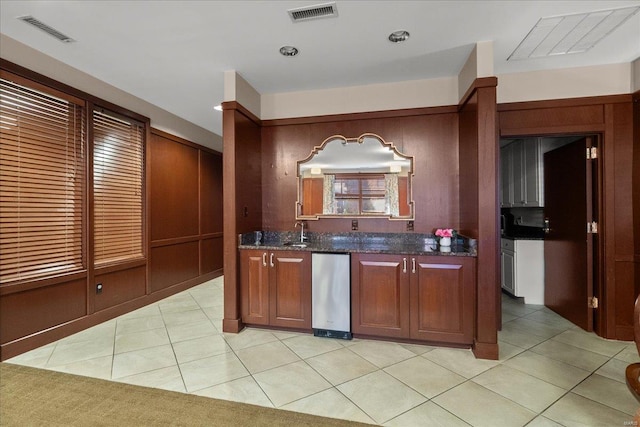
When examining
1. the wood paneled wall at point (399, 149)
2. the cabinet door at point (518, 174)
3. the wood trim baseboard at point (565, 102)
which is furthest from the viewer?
the cabinet door at point (518, 174)

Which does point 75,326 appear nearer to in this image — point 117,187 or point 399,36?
point 117,187

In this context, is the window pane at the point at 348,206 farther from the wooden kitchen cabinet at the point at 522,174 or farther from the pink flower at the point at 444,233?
the wooden kitchen cabinet at the point at 522,174

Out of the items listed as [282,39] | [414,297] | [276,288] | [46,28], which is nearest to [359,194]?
[414,297]

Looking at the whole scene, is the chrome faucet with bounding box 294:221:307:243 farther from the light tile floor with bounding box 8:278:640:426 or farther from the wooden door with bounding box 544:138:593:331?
the wooden door with bounding box 544:138:593:331

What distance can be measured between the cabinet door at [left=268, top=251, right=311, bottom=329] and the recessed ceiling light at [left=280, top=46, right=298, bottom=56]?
1.95 metres

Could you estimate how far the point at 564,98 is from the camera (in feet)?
10.1

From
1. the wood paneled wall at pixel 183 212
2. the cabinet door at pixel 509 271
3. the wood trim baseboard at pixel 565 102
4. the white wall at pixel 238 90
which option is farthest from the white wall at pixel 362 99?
the cabinet door at pixel 509 271

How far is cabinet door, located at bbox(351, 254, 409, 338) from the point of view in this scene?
2.87 m

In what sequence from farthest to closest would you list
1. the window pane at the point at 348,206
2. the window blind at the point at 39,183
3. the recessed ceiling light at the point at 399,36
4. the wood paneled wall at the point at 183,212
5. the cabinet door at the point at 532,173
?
A: the wood paneled wall at the point at 183,212 < the cabinet door at the point at 532,173 < the window pane at the point at 348,206 < the window blind at the point at 39,183 < the recessed ceiling light at the point at 399,36

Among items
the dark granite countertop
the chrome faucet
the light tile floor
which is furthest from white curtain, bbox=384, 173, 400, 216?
the light tile floor

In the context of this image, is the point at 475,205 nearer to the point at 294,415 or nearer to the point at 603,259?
the point at 603,259

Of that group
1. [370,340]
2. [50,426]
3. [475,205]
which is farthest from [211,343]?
[475,205]

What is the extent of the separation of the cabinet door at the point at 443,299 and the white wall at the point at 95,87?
3.96 m

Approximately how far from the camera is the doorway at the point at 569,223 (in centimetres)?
314
